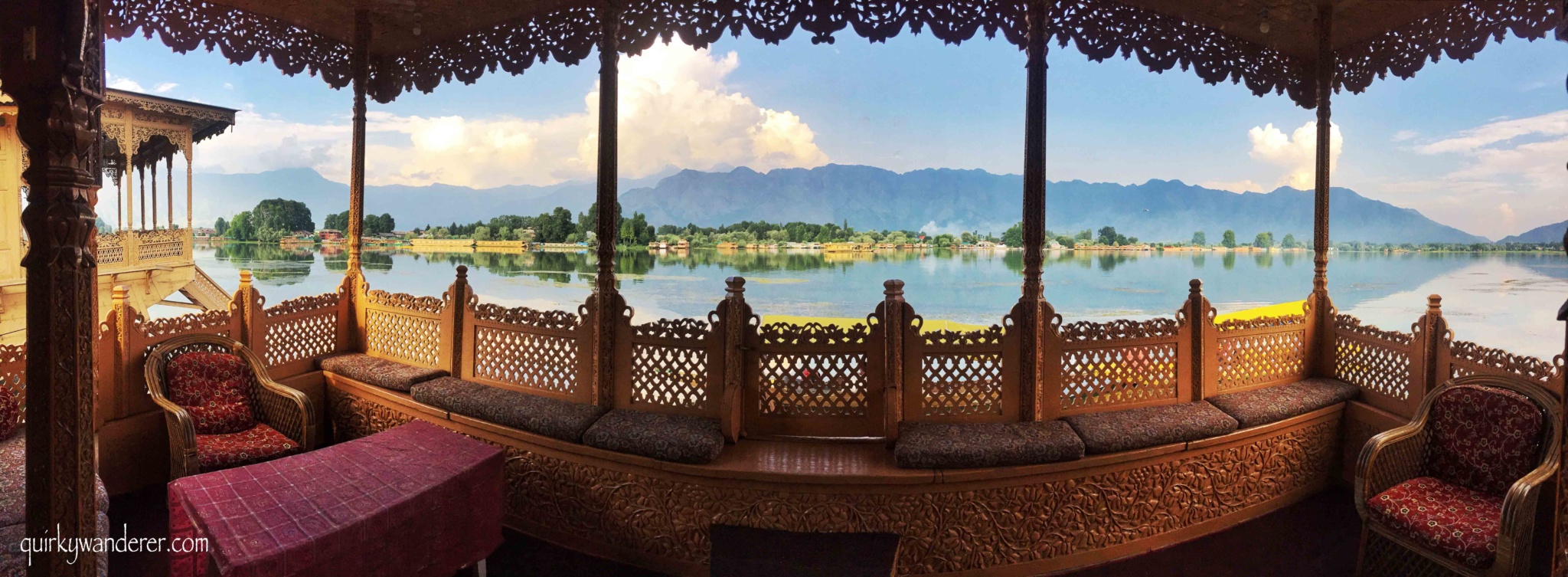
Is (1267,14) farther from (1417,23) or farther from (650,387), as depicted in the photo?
(650,387)

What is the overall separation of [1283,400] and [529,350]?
13.8 ft

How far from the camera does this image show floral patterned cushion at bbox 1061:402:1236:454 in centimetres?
296

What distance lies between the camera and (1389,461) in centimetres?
291

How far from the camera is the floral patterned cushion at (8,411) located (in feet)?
9.75

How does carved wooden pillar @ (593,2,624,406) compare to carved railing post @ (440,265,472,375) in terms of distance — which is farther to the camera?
carved railing post @ (440,265,472,375)

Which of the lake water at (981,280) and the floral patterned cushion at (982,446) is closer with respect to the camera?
the floral patterned cushion at (982,446)

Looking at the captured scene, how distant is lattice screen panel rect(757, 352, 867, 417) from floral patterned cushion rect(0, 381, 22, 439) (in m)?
3.49

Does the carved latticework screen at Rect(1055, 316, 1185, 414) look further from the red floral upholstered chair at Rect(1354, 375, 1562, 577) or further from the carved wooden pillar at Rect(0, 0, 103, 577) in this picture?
the carved wooden pillar at Rect(0, 0, 103, 577)

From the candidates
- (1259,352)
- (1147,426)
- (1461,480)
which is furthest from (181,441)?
(1461,480)

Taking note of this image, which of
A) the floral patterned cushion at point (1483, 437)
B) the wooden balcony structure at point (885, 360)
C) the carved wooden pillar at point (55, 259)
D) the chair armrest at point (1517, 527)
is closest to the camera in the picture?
the carved wooden pillar at point (55, 259)

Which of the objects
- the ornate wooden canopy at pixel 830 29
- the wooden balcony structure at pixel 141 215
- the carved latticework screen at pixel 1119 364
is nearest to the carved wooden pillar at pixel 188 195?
the wooden balcony structure at pixel 141 215

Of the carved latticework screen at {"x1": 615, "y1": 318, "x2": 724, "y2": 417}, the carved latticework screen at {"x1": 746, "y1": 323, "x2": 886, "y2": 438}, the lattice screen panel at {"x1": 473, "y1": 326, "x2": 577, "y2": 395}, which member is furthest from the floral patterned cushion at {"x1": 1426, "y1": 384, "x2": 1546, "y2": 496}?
the lattice screen panel at {"x1": 473, "y1": 326, "x2": 577, "y2": 395}

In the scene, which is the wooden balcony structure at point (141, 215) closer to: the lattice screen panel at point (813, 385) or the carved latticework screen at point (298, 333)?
the carved latticework screen at point (298, 333)

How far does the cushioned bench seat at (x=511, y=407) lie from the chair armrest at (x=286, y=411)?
1.73 feet
